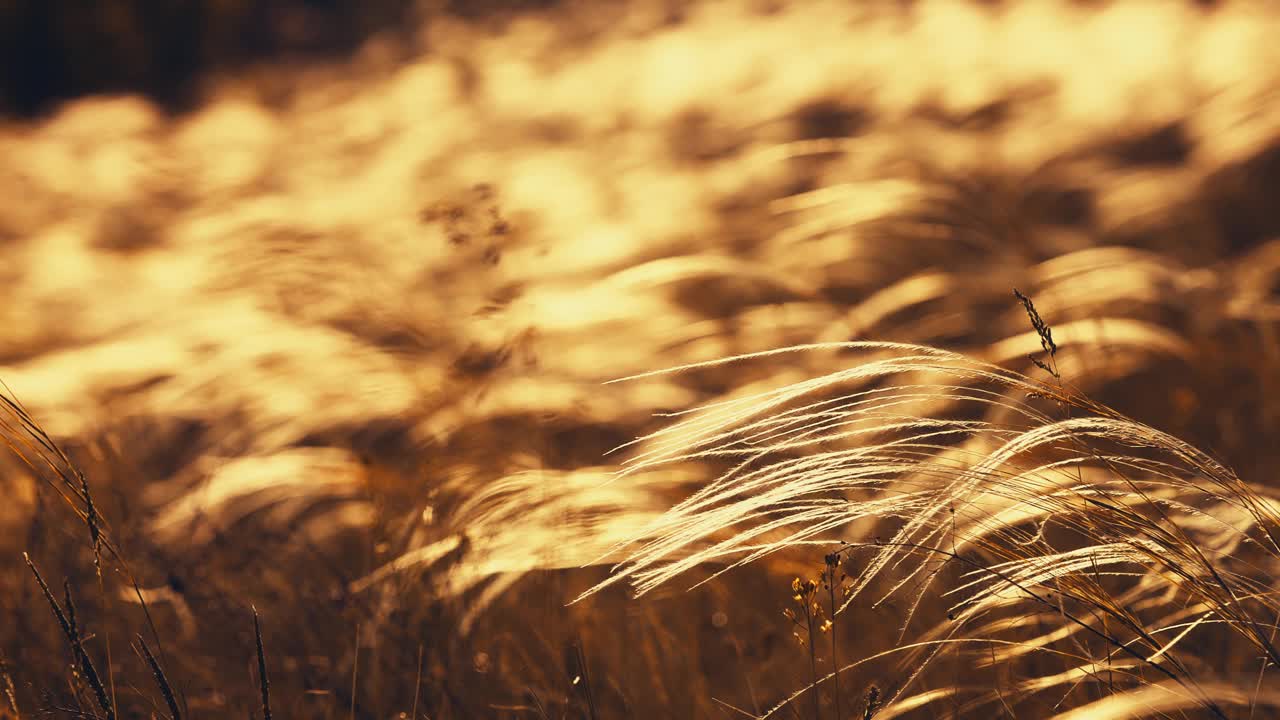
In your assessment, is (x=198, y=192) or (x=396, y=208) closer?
(x=396, y=208)

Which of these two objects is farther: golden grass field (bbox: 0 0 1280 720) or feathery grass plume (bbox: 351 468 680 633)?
feathery grass plume (bbox: 351 468 680 633)

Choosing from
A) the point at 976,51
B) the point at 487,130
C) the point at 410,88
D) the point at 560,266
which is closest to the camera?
the point at 560,266

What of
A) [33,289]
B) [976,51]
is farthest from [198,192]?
[976,51]

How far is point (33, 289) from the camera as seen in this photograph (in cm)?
136

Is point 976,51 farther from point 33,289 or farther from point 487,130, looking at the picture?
point 33,289

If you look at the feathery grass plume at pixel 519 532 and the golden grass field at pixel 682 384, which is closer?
the golden grass field at pixel 682 384

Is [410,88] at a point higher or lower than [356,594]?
higher

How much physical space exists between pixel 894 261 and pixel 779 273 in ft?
1.32

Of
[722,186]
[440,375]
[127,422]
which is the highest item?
[722,186]

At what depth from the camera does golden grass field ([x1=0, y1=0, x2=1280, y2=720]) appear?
1.55ft

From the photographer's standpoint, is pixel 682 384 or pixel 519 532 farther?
pixel 682 384

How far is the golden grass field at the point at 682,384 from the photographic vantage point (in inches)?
18.6

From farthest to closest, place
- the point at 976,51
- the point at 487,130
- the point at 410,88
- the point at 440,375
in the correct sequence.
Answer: the point at 410,88 < the point at 487,130 < the point at 976,51 < the point at 440,375

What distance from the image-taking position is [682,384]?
3.57ft
